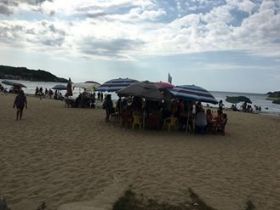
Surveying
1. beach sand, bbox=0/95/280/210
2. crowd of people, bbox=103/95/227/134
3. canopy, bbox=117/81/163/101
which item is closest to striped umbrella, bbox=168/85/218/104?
crowd of people, bbox=103/95/227/134

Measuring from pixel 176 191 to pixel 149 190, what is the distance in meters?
0.50

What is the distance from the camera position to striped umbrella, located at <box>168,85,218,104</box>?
1672 cm

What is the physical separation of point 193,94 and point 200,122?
1.22m

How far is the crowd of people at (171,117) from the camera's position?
17422mm

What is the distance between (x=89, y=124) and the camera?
18094mm

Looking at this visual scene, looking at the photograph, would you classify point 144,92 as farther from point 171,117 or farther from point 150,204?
point 150,204

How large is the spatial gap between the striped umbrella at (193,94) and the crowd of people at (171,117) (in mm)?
744

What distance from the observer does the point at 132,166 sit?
9.80m

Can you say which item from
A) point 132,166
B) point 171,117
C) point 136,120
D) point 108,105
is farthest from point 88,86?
point 132,166

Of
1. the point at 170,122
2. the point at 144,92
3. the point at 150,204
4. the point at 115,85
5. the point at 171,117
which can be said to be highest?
the point at 115,85

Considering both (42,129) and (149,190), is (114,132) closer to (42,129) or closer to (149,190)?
(42,129)

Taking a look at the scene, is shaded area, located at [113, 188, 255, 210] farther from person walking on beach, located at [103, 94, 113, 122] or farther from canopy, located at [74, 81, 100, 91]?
canopy, located at [74, 81, 100, 91]

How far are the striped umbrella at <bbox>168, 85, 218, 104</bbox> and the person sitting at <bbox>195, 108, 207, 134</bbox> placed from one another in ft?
2.51

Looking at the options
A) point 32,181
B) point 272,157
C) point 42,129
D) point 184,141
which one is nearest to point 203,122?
point 184,141
